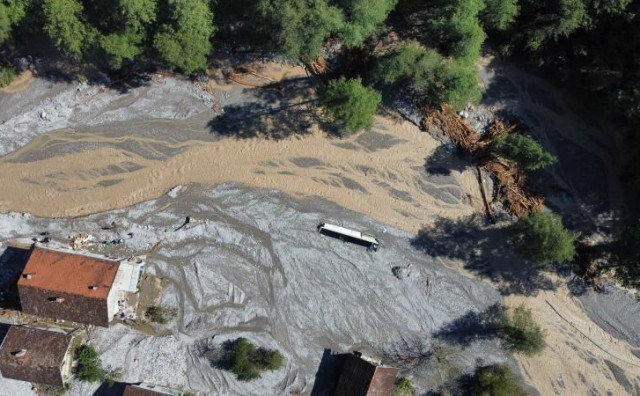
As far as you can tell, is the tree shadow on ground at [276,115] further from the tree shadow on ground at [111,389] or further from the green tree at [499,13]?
the tree shadow on ground at [111,389]

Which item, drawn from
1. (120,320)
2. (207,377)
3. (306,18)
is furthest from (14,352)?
(306,18)

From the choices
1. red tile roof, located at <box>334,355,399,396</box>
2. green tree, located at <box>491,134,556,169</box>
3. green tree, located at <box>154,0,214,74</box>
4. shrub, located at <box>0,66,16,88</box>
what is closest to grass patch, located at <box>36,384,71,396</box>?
red tile roof, located at <box>334,355,399,396</box>

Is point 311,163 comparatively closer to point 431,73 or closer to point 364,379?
point 431,73

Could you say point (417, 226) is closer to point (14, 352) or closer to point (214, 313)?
point (214, 313)

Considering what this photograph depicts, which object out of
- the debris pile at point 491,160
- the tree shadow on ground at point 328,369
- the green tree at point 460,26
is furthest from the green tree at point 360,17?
the tree shadow on ground at point 328,369

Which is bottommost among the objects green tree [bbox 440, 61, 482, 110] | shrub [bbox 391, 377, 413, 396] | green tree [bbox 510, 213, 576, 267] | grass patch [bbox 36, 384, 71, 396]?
grass patch [bbox 36, 384, 71, 396]

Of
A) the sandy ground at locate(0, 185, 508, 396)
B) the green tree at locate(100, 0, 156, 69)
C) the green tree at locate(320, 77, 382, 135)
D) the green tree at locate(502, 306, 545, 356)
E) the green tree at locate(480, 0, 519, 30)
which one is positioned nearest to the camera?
the green tree at locate(100, 0, 156, 69)

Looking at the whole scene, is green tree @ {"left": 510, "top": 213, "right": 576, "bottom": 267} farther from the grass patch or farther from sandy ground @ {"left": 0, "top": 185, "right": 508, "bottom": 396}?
the grass patch
